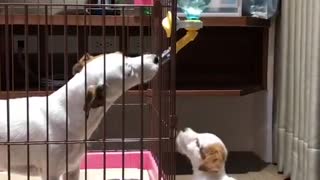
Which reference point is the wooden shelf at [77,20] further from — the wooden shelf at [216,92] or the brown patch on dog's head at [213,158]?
the brown patch on dog's head at [213,158]

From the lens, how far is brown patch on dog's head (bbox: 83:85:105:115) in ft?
4.70

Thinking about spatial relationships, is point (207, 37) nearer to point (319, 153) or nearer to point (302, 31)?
point (302, 31)

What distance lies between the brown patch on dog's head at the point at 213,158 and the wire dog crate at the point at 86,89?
11 centimetres

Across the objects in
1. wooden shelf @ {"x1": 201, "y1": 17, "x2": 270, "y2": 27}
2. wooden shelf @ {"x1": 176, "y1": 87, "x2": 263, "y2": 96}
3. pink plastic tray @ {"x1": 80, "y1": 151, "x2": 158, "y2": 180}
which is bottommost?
pink plastic tray @ {"x1": 80, "y1": 151, "x2": 158, "y2": 180}

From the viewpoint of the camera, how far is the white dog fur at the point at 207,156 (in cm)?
158

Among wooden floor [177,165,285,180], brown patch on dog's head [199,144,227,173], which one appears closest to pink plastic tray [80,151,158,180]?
wooden floor [177,165,285,180]

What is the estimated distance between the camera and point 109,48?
7.65 feet

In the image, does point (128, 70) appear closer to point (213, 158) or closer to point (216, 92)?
point (213, 158)

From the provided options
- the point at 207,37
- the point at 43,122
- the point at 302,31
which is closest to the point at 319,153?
the point at 302,31

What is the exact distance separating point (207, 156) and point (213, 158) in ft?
0.07

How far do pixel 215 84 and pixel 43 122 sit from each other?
1060 millimetres

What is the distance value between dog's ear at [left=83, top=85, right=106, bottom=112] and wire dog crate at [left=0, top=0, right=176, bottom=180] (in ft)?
0.13

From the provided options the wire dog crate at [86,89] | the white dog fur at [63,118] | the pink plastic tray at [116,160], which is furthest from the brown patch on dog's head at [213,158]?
the pink plastic tray at [116,160]

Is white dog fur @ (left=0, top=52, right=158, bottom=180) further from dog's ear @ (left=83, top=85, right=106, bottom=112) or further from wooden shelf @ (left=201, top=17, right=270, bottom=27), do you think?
wooden shelf @ (left=201, top=17, right=270, bottom=27)
